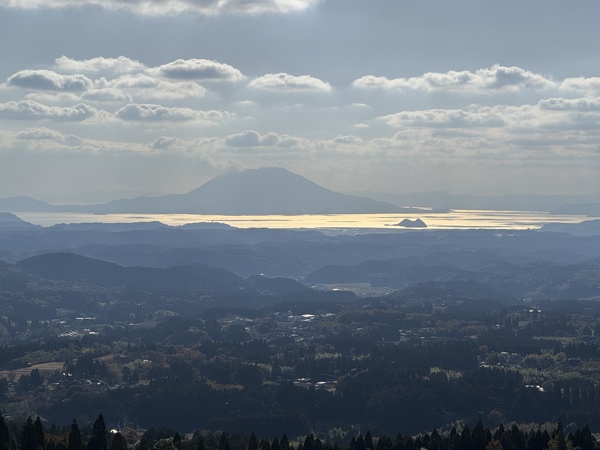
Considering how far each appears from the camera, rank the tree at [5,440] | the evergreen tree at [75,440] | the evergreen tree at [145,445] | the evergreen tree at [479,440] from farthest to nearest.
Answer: the evergreen tree at [479,440] → the evergreen tree at [145,445] → the evergreen tree at [75,440] → the tree at [5,440]

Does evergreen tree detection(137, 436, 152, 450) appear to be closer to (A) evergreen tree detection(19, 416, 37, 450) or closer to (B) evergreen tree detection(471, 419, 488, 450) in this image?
(A) evergreen tree detection(19, 416, 37, 450)

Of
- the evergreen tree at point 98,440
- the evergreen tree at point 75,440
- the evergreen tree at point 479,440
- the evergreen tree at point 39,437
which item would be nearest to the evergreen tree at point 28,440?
the evergreen tree at point 39,437

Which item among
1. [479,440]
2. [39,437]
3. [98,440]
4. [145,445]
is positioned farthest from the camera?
[479,440]

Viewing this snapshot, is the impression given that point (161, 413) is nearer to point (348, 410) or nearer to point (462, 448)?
point (348, 410)

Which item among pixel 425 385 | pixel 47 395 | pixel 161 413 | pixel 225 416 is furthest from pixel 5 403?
pixel 425 385

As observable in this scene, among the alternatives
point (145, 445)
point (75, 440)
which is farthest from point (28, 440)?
point (145, 445)

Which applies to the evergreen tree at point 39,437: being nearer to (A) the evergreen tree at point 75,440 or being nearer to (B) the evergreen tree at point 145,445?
(A) the evergreen tree at point 75,440

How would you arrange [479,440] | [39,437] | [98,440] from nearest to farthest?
[39,437]
[98,440]
[479,440]

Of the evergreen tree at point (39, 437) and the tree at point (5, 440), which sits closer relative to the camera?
the tree at point (5, 440)

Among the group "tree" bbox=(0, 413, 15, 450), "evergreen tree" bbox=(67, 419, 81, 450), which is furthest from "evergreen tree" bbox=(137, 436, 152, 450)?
"tree" bbox=(0, 413, 15, 450)

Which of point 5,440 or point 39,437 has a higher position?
point 5,440

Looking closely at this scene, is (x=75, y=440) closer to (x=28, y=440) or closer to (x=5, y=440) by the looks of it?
(x=28, y=440)
